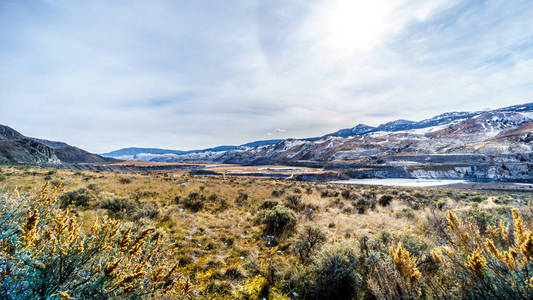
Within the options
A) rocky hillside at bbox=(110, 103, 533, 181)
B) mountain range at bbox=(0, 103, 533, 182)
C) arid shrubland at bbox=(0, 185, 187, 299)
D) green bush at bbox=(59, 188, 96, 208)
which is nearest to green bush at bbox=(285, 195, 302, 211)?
green bush at bbox=(59, 188, 96, 208)

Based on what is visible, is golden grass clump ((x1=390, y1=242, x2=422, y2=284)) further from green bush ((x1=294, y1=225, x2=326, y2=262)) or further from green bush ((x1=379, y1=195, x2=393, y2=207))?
green bush ((x1=379, y1=195, x2=393, y2=207))

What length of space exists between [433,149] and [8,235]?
102 m

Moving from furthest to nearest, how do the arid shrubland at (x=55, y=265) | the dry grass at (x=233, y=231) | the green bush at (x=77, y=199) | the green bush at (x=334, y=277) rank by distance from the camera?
the green bush at (x=77, y=199) < the dry grass at (x=233, y=231) < the green bush at (x=334, y=277) < the arid shrubland at (x=55, y=265)

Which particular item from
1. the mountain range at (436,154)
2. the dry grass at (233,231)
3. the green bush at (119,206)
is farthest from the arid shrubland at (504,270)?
the mountain range at (436,154)

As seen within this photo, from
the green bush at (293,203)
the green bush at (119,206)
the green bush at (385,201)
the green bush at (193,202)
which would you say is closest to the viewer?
the green bush at (119,206)

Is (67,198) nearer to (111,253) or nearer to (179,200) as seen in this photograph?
(179,200)

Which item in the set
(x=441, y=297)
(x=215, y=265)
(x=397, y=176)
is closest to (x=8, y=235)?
(x=215, y=265)

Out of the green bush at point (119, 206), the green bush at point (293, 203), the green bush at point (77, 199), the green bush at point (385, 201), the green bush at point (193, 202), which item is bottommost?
the green bush at point (385, 201)

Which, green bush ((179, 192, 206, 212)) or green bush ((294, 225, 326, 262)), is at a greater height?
green bush ((179, 192, 206, 212))

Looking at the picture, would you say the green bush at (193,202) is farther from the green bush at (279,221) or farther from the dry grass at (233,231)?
the green bush at (279,221)

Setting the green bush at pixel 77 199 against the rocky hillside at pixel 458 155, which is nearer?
the green bush at pixel 77 199

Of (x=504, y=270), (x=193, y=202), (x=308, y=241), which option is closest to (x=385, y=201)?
(x=308, y=241)

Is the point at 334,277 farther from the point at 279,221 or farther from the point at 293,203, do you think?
the point at 293,203

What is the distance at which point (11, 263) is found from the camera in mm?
1882
